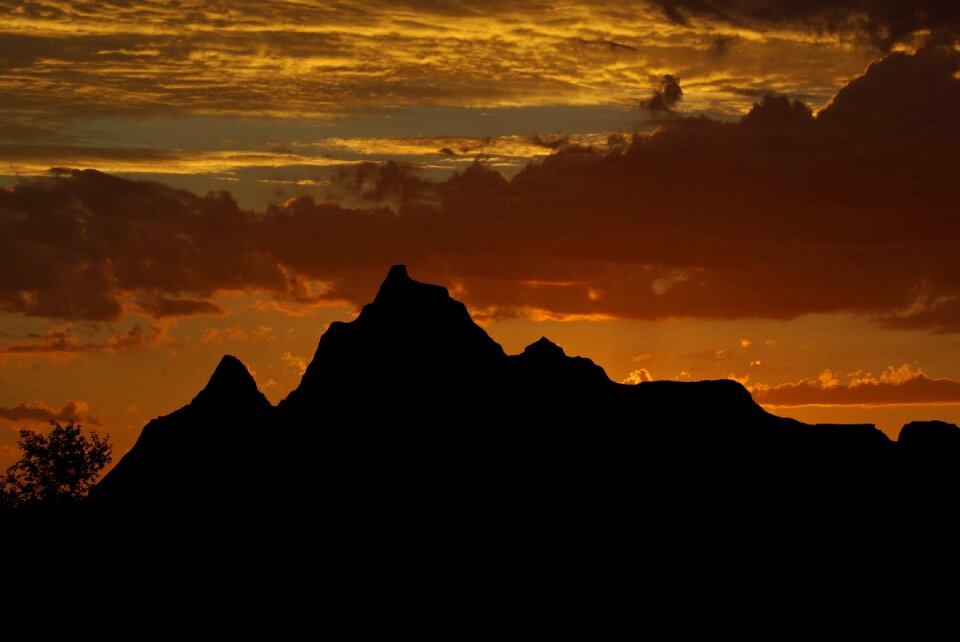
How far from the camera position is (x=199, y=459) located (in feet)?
452

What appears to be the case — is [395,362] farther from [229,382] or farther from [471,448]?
[229,382]

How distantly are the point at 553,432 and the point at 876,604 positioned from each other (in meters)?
34.1

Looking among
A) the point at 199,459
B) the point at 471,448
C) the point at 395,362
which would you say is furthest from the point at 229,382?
the point at 471,448

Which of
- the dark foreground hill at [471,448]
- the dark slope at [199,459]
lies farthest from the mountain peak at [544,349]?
the dark slope at [199,459]

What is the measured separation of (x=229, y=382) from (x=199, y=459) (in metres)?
8.55

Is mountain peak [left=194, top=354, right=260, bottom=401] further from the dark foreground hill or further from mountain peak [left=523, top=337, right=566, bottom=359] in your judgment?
mountain peak [left=523, top=337, right=566, bottom=359]

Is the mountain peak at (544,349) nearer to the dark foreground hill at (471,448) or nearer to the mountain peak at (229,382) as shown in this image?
the dark foreground hill at (471,448)

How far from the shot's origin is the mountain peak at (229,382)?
14125 cm

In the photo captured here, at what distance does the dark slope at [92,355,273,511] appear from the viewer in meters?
136

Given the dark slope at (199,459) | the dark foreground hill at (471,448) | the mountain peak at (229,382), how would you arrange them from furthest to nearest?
the mountain peak at (229,382), the dark slope at (199,459), the dark foreground hill at (471,448)

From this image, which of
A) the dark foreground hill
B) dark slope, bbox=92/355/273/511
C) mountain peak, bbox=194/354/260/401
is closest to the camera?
the dark foreground hill

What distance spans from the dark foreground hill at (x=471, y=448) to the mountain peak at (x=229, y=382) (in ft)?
0.64

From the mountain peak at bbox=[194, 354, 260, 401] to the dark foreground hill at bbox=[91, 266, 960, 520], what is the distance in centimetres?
20

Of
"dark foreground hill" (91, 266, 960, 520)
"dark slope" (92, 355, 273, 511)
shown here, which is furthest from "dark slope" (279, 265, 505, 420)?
"dark slope" (92, 355, 273, 511)
